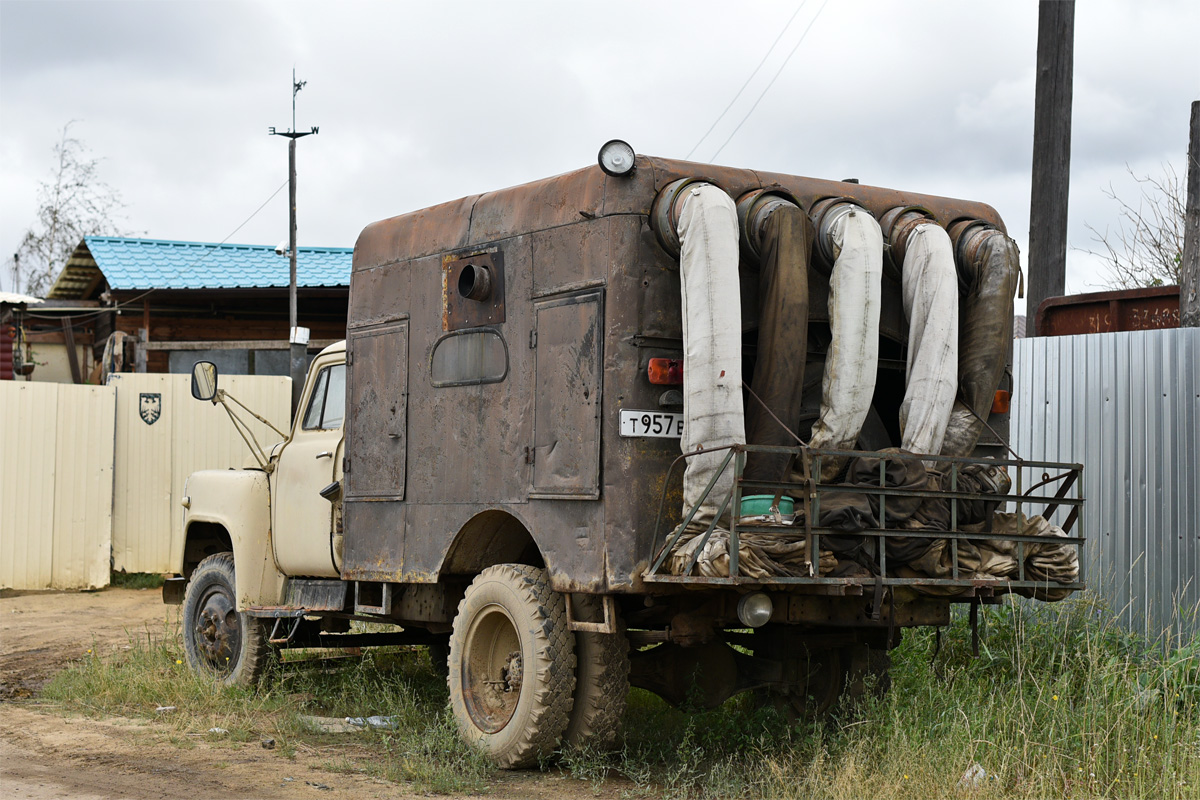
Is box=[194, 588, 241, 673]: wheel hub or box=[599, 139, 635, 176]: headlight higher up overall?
box=[599, 139, 635, 176]: headlight

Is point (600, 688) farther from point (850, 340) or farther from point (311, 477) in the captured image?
point (311, 477)

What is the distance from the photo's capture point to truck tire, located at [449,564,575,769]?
21.1ft

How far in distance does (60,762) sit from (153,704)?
1760 mm

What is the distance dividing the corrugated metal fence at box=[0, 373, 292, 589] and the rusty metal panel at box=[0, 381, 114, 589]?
11 mm

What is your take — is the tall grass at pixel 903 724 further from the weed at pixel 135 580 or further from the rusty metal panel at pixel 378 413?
the weed at pixel 135 580

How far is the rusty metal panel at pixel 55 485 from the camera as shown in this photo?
47.3ft

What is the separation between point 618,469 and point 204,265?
63.1 feet

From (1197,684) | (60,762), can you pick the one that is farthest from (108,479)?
(1197,684)

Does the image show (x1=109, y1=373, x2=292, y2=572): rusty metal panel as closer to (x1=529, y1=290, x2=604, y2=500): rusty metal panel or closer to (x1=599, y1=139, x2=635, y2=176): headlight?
(x1=529, y1=290, x2=604, y2=500): rusty metal panel

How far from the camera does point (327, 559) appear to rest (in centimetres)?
852

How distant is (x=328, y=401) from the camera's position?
8.85 m

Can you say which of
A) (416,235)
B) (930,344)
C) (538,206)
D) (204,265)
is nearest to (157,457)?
(416,235)

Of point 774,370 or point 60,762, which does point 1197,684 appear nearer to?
point 774,370

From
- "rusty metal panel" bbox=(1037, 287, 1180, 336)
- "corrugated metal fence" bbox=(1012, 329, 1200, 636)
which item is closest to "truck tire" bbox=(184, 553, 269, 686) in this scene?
"corrugated metal fence" bbox=(1012, 329, 1200, 636)
